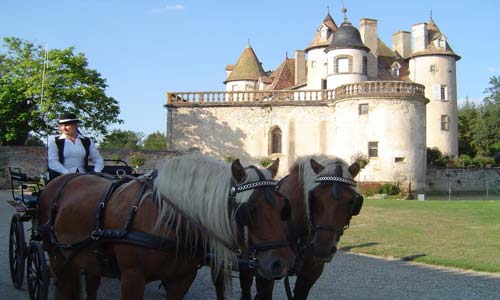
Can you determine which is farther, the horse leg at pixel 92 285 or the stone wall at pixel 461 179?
the stone wall at pixel 461 179

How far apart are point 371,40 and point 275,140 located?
42.1 ft

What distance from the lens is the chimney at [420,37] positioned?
149 feet

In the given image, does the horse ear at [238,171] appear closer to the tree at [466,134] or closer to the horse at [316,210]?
the horse at [316,210]

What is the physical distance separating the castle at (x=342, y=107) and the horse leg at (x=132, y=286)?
95.9ft

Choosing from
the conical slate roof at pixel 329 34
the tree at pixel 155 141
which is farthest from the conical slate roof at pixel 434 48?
the tree at pixel 155 141

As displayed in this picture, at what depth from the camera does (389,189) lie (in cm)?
3350

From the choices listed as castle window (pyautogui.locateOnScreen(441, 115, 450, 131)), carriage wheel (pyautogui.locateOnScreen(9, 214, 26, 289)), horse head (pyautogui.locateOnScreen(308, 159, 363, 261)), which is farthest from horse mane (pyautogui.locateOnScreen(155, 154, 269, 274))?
castle window (pyautogui.locateOnScreen(441, 115, 450, 131))

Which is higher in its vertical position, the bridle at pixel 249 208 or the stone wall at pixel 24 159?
the stone wall at pixel 24 159

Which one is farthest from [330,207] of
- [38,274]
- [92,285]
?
[38,274]

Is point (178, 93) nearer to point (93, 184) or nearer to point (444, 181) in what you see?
point (444, 181)

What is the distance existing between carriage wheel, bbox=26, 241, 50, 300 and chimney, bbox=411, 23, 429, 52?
44.2 metres

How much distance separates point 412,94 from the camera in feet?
114

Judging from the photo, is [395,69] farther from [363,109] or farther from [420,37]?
[363,109]

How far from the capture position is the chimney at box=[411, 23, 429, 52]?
4553 cm
